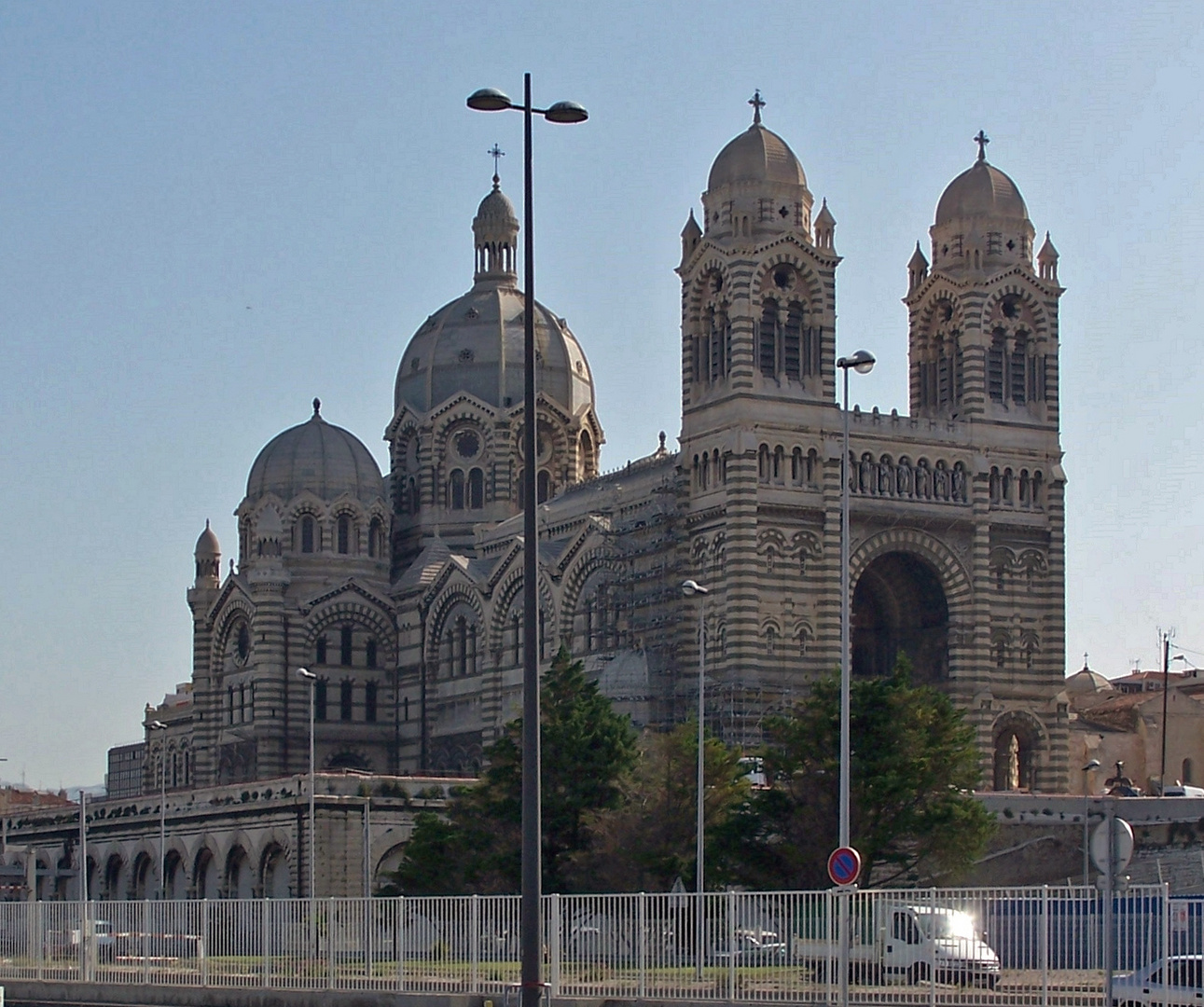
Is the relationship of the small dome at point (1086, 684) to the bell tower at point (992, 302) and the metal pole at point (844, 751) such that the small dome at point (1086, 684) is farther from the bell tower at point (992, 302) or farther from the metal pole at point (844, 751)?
the metal pole at point (844, 751)

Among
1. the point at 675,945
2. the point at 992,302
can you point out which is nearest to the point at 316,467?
the point at 992,302

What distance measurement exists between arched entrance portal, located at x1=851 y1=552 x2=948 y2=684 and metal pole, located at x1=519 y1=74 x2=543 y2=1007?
56068 millimetres

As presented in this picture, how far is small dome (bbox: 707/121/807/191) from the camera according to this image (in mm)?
83438

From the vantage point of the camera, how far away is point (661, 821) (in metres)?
55.7

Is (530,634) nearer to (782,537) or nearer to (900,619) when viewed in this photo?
(782,537)

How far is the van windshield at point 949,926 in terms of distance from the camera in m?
31.0

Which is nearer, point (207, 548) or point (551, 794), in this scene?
point (551, 794)

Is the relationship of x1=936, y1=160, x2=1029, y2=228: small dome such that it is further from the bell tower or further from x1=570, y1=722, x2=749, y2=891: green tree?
x1=570, y1=722, x2=749, y2=891: green tree

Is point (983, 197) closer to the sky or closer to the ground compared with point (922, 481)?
closer to the sky

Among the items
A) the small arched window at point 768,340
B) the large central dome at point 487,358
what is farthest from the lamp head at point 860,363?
the large central dome at point 487,358

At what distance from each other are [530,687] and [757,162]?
186 feet

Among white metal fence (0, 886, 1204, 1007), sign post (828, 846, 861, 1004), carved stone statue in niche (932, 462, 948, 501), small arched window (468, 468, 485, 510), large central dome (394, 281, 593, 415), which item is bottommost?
white metal fence (0, 886, 1204, 1007)

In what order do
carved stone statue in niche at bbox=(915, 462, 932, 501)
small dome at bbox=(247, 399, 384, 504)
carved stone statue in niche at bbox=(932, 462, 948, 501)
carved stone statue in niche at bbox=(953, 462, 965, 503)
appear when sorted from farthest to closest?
small dome at bbox=(247, 399, 384, 504), carved stone statue in niche at bbox=(953, 462, 965, 503), carved stone statue in niche at bbox=(932, 462, 948, 501), carved stone statue in niche at bbox=(915, 462, 932, 501)

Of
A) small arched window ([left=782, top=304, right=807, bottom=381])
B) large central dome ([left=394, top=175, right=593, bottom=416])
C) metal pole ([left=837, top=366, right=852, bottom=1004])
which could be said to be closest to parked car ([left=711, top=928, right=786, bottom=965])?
metal pole ([left=837, top=366, right=852, bottom=1004])
